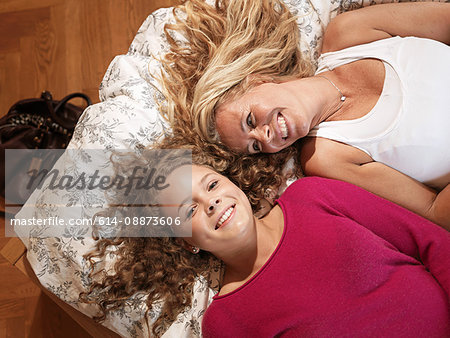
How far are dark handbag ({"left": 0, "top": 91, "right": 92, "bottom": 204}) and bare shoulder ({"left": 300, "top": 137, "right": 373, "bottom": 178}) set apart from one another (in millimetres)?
1125

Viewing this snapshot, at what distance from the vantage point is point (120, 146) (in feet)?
4.62

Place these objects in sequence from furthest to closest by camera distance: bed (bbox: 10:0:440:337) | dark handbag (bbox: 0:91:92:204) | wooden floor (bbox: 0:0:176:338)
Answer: wooden floor (bbox: 0:0:176:338) < dark handbag (bbox: 0:91:92:204) < bed (bbox: 10:0:440:337)

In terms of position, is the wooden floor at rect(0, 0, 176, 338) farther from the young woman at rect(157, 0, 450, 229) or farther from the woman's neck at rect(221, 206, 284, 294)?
the woman's neck at rect(221, 206, 284, 294)

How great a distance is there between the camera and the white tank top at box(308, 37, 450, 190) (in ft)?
4.22

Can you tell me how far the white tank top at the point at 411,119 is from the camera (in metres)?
1.29

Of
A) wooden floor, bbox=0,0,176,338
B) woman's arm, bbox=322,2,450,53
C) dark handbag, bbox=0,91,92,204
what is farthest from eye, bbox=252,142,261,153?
wooden floor, bbox=0,0,176,338

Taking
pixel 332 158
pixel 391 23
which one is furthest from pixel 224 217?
pixel 391 23

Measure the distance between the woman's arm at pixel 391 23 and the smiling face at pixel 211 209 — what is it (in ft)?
2.41

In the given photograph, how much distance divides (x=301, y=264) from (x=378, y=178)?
403 millimetres

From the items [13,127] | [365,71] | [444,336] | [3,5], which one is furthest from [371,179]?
[3,5]

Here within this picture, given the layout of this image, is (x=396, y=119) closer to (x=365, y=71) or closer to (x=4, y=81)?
(x=365, y=71)

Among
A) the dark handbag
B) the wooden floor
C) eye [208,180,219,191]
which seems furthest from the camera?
the wooden floor

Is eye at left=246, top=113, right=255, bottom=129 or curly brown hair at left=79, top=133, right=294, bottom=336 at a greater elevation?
eye at left=246, top=113, right=255, bottom=129

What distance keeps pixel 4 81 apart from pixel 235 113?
1.53 meters
